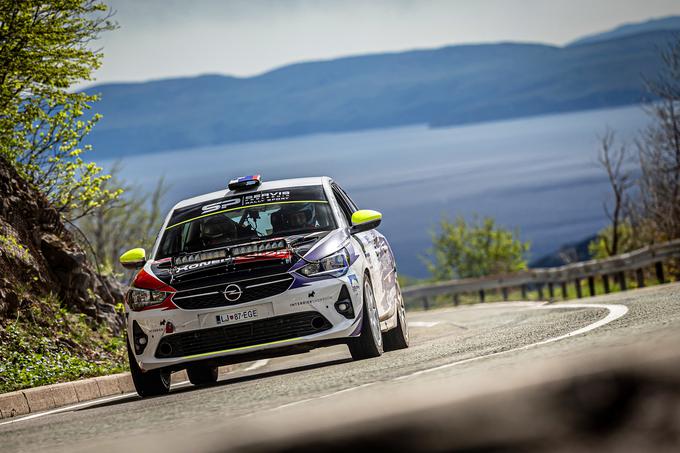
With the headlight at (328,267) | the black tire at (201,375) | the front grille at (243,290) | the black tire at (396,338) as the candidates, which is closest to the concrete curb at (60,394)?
the black tire at (201,375)

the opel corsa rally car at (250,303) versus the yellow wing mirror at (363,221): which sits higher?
the yellow wing mirror at (363,221)

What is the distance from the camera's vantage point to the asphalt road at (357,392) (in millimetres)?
2318

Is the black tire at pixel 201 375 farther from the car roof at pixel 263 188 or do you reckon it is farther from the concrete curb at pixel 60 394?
the car roof at pixel 263 188

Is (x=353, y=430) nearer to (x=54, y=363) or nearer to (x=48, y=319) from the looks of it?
(x=54, y=363)

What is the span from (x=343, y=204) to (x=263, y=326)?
245cm

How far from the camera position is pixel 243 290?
→ 880cm

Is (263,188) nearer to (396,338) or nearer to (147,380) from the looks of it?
(396,338)

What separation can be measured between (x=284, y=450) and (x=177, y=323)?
6.90 metres

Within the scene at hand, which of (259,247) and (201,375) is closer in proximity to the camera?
(259,247)

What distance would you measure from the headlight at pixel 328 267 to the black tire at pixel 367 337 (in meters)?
0.40

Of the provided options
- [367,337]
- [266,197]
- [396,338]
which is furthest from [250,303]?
[396,338]

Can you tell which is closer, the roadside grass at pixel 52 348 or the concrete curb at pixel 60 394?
the concrete curb at pixel 60 394

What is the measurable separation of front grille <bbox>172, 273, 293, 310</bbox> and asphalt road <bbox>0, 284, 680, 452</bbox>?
2.35ft

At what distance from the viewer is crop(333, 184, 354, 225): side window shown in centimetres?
1073
